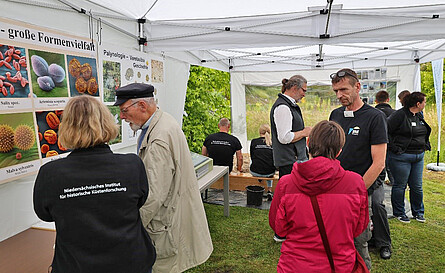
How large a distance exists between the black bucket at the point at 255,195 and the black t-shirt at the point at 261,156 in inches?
13.4

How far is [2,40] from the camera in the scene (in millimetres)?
1918

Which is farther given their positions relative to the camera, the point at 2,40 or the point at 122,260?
the point at 2,40

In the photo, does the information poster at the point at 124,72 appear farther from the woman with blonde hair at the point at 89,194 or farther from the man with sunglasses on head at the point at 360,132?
the man with sunglasses on head at the point at 360,132

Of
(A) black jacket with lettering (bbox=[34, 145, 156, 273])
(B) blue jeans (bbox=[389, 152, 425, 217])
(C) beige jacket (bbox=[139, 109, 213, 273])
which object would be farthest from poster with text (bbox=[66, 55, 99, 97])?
(B) blue jeans (bbox=[389, 152, 425, 217])

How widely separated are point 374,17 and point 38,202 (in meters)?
3.27

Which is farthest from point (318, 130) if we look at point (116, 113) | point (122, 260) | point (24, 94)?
point (116, 113)

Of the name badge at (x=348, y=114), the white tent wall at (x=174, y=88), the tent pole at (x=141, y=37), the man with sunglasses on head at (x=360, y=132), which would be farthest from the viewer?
the white tent wall at (x=174, y=88)

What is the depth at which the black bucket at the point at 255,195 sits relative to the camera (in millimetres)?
4867

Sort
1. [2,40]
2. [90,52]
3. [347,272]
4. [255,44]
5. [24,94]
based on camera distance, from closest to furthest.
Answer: [347,272] < [2,40] < [24,94] < [90,52] < [255,44]

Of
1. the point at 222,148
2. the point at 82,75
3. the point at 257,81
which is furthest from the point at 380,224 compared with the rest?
the point at 257,81

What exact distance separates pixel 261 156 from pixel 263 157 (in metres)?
0.04

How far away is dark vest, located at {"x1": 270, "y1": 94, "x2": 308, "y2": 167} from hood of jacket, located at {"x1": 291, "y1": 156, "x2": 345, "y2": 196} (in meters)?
1.66

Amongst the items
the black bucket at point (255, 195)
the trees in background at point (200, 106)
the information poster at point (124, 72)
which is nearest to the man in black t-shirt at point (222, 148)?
Result: the black bucket at point (255, 195)

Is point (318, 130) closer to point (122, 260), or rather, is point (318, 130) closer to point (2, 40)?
point (122, 260)
